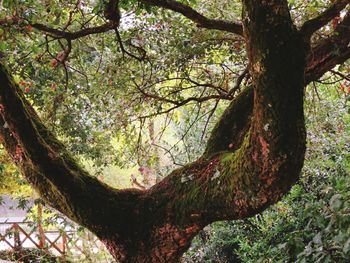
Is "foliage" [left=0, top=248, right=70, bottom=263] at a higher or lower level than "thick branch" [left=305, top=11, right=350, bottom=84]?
higher

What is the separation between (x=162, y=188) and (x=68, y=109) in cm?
240

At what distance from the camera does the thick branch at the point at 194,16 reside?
2781mm

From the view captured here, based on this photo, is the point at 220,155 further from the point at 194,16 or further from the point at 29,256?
the point at 29,256

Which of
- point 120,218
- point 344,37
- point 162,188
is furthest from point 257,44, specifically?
point 120,218

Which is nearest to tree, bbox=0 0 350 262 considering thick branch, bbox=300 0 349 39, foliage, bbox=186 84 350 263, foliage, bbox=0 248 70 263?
thick branch, bbox=300 0 349 39

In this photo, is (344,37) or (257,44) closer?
(257,44)

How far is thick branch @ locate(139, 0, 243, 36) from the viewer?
2.78 meters

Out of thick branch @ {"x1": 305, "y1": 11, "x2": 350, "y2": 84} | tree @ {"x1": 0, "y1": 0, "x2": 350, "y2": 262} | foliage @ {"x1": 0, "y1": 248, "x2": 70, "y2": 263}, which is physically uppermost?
foliage @ {"x1": 0, "y1": 248, "x2": 70, "y2": 263}

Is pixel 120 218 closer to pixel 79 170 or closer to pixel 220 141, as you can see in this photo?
pixel 79 170

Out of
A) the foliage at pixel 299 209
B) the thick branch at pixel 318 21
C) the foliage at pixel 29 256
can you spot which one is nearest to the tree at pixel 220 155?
the thick branch at pixel 318 21

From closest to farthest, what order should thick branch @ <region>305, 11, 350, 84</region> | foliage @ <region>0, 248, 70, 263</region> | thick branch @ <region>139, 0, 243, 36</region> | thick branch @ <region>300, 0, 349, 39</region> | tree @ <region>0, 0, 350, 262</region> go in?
tree @ <region>0, 0, 350, 262</region> < thick branch @ <region>300, 0, 349, 39</region> < thick branch @ <region>139, 0, 243, 36</region> < thick branch @ <region>305, 11, 350, 84</region> < foliage @ <region>0, 248, 70, 263</region>

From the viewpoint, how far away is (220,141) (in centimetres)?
324

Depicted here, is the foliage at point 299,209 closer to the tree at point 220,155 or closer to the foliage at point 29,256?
the tree at point 220,155

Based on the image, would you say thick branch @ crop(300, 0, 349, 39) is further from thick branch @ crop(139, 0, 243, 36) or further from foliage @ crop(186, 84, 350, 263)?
foliage @ crop(186, 84, 350, 263)
